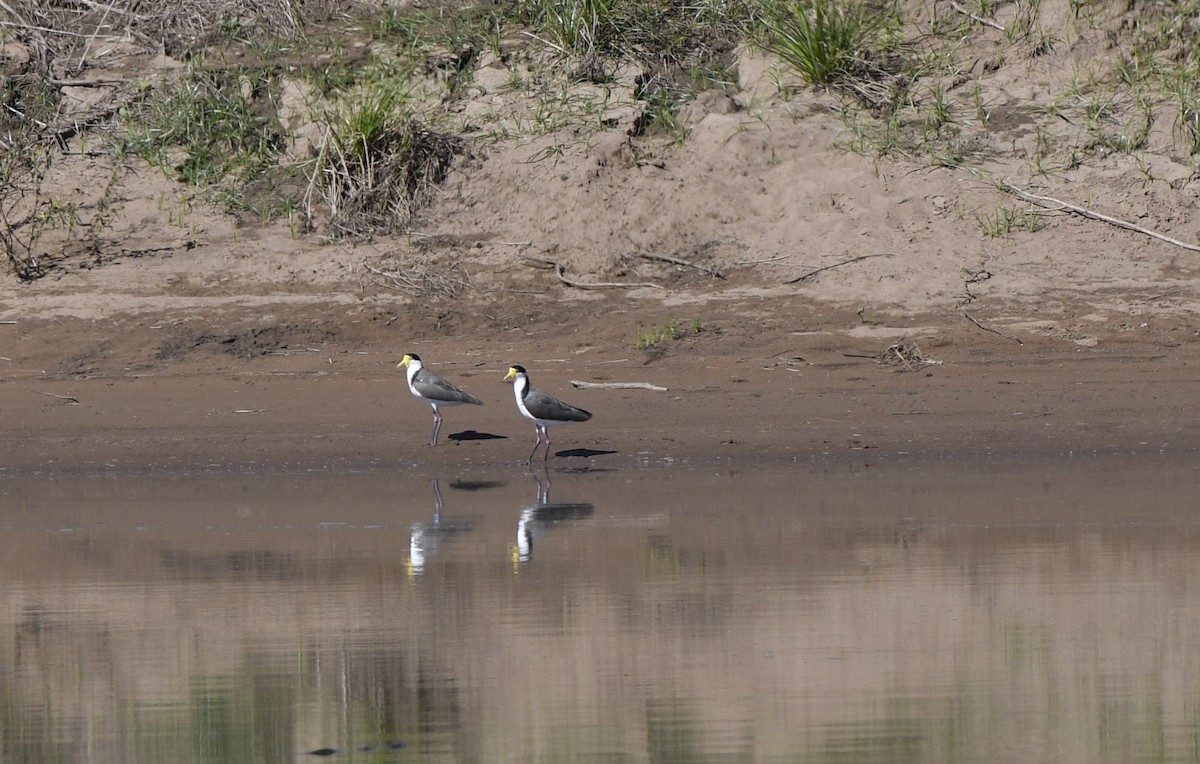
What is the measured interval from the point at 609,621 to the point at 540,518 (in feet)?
8.39

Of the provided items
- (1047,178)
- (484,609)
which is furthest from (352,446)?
(1047,178)

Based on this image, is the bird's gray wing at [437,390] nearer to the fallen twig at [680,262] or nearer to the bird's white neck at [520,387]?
the bird's white neck at [520,387]

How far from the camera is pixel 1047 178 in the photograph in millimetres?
14680

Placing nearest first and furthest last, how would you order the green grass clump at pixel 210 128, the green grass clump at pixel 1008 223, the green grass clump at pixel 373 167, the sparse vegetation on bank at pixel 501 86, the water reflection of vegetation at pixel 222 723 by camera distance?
the water reflection of vegetation at pixel 222 723 < the green grass clump at pixel 1008 223 < the green grass clump at pixel 373 167 < the sparse vegetation on bank at pixel 501 86 < the green grass clump at pixel 210 128

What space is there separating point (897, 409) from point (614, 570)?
439 centimetres

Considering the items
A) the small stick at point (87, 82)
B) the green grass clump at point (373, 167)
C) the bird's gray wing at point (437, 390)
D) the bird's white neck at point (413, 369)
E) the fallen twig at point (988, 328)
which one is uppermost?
the small stick at point (87, 82)

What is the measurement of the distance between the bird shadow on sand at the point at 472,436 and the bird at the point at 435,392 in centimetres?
12

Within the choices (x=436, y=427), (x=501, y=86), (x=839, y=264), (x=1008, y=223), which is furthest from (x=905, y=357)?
(x=501, y=86)

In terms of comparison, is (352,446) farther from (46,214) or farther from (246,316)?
(46,214)

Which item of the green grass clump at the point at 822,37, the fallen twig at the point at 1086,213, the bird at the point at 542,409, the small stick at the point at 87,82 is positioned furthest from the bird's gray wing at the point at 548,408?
the small stick at the point at 87,82

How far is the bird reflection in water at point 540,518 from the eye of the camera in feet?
26.8

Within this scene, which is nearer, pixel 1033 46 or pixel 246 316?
pixel 246 316

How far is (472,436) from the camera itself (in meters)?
11.5

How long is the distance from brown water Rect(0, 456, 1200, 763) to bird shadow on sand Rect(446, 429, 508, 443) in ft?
4.04
